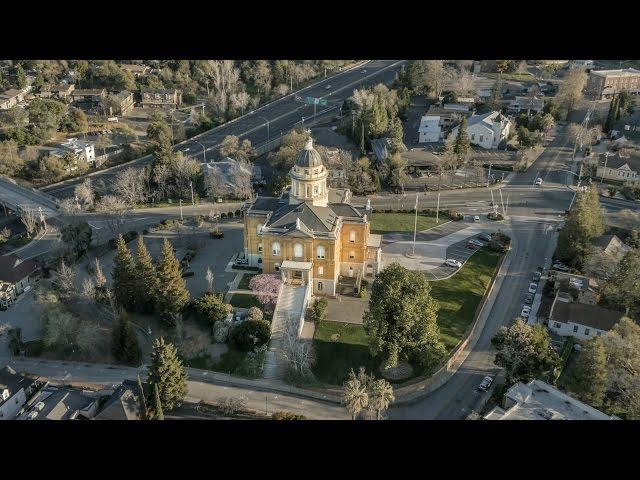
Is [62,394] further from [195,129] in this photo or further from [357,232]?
[195,129]

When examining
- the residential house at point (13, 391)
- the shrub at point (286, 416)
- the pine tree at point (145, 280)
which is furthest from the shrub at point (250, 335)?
the residential house at point (13, 391)

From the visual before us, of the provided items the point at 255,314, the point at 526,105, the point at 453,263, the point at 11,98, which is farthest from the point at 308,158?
the point at 11,98

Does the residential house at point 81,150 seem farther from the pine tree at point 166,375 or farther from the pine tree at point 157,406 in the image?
the pine tree at point 157,406

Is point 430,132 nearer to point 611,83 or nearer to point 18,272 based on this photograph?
point 611,83

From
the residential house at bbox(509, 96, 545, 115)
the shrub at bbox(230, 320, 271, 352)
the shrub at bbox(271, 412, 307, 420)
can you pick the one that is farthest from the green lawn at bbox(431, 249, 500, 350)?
the residential house at bbox(509, 96, 545, 115)

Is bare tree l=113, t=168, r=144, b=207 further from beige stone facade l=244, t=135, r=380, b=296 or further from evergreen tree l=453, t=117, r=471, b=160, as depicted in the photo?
evergreen tree l=453, t=117, r=471, b=160
